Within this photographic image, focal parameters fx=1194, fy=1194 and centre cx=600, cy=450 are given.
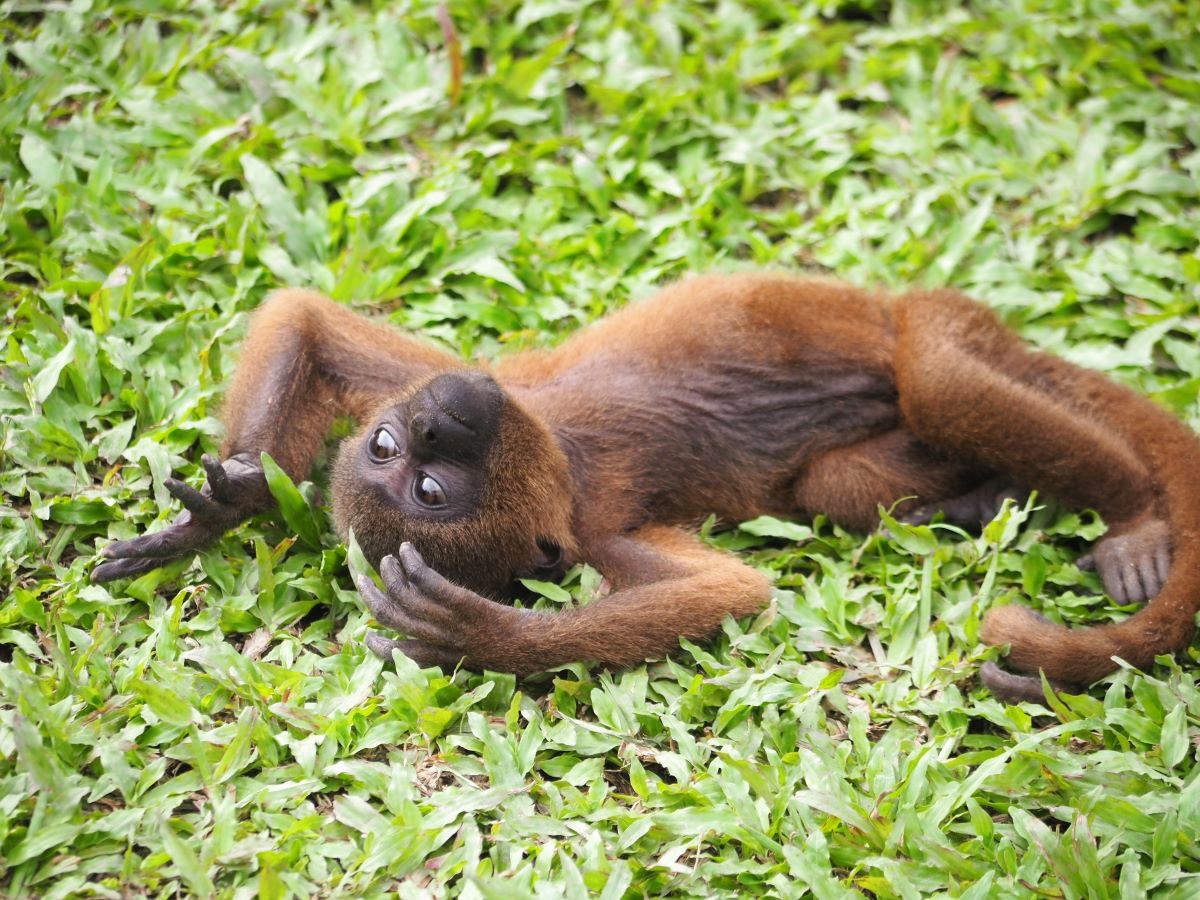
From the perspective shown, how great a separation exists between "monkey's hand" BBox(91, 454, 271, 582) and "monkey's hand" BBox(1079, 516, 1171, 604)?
3.62m

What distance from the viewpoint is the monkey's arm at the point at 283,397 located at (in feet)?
15.8

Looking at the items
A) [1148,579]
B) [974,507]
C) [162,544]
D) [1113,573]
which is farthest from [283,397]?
[1148,579]

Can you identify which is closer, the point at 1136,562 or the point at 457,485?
the point at 457,485

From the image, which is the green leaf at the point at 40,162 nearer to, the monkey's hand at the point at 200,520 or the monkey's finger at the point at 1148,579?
the monkey's hand at the point at 200,520

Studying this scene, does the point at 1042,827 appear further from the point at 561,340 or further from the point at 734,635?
the point at 561,340

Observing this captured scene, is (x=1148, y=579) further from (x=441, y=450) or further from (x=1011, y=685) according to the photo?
(x=441, y=450)

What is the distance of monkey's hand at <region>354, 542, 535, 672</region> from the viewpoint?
4.50 meters

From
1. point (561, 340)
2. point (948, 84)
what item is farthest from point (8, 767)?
point (948, 84)

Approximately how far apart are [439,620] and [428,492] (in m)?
0.58

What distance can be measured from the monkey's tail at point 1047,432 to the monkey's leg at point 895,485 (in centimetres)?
12

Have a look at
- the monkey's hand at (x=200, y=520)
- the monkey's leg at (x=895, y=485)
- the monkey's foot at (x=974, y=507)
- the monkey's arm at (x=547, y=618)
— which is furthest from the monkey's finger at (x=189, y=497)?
the monkey's foot at (x=974, y=507)

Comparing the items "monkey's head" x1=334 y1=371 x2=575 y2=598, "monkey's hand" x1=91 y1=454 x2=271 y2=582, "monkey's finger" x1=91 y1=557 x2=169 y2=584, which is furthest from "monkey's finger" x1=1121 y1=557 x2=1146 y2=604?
"monkey's finger" x1=91 y1=557 x2=169 y2=584

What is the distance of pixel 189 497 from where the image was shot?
4719mm

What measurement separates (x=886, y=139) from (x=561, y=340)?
2.53 metres
